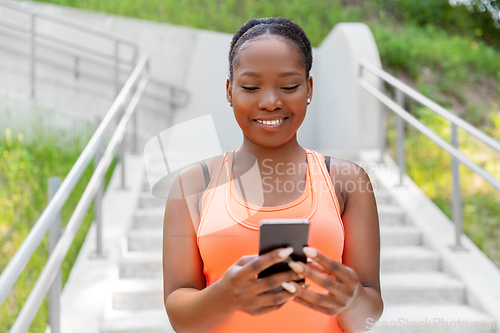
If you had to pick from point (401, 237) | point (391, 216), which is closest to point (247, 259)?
point (401, 237)

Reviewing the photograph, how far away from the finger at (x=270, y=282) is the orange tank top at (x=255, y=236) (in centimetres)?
15

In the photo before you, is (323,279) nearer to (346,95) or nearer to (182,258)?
(182,258)

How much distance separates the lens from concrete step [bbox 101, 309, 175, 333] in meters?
2.39

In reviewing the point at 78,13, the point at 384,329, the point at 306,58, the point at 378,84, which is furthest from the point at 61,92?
the point at 306,58

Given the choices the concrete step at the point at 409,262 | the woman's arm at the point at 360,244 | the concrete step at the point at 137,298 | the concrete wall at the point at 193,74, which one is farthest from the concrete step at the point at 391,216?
the woman's arm at the point at 360,244

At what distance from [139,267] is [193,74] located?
4270mm

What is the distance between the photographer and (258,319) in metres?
0.96

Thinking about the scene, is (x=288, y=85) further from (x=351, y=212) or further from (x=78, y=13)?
(x=78, y=13)

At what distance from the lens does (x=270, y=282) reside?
77 centimetres

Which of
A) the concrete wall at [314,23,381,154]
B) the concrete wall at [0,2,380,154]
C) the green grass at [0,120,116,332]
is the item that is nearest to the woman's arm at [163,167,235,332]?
the green grass at [0,120,116,332]

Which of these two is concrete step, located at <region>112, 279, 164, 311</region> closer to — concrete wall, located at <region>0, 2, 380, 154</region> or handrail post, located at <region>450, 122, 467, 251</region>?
handrail post, located at <region>450, 122, 467, 251</region>

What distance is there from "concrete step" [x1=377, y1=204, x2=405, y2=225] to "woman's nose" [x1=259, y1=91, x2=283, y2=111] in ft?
9.04

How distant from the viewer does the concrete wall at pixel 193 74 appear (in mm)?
5180

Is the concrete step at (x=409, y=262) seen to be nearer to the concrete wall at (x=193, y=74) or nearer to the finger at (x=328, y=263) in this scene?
the concrete wall at (x=193, y=74)
